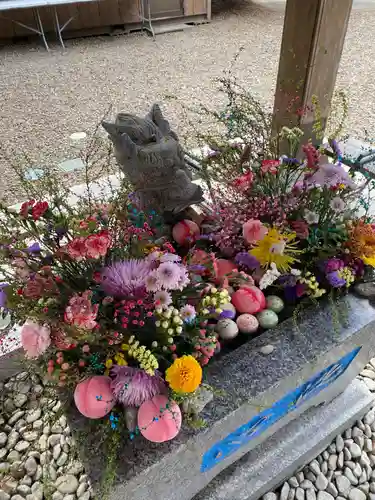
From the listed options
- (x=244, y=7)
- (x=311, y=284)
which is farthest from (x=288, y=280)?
(x=244, y=7)

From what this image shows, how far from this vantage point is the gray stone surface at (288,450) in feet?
5.91

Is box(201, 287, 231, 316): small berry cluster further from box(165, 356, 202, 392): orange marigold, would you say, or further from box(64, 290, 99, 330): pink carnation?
box(64, 290, 99, 330): pink carnation

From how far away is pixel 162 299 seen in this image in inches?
46.6

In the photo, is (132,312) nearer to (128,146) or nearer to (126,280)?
(126,280)

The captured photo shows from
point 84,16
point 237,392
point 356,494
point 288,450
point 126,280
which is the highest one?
point 126,280

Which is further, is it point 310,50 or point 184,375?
point 310,50

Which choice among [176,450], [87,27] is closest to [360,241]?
[176,450]

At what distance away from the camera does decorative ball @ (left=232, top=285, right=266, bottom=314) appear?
59.7 inches

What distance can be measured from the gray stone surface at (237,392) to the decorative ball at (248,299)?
10 centimetres

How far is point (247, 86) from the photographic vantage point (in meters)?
6.03

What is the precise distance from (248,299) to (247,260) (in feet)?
0.52

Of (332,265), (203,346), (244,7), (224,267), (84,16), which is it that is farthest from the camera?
(244,7)

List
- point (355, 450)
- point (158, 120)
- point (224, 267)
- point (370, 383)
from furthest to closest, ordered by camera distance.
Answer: point (370, 383)
point (355, 450)
point (158, 120)
point (224, 267)

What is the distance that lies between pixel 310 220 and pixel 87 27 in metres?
7.96
